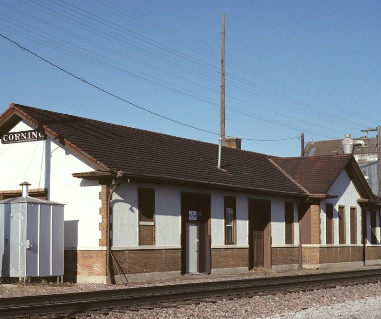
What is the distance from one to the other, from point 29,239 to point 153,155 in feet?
21.7

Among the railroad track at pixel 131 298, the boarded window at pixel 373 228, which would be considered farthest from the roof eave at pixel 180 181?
the boarded window at pixel 373 228

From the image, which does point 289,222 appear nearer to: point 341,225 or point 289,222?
point 289,222

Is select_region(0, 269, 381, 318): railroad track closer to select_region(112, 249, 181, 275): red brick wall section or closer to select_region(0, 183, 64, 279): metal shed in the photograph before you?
select_region(112, 249, 181, 275): red brick wall section

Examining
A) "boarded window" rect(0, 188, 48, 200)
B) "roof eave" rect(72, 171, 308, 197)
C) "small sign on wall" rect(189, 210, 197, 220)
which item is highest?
"roof eave" rect(72, 171, 308, 197)

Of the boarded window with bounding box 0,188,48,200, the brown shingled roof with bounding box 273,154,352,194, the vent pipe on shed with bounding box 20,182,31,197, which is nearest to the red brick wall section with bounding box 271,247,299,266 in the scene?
the brown shingled roof with bounding box 273,154,352,194

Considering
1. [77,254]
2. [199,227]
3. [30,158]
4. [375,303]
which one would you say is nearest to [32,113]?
[30,158]

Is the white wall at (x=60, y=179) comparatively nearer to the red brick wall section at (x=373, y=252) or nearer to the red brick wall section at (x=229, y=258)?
the red brick wall section at (x=229, y=258)

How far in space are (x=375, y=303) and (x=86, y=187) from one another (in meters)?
10.0

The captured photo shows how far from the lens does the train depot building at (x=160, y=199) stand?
70.1ft

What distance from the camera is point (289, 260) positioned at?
100ft

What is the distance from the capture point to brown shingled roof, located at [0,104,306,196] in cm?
2216

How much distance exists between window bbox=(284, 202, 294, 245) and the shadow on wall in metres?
11.6

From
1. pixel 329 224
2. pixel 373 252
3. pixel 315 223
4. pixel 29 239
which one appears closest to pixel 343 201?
pixel 329 224

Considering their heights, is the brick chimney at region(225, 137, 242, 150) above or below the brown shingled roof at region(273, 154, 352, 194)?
above
